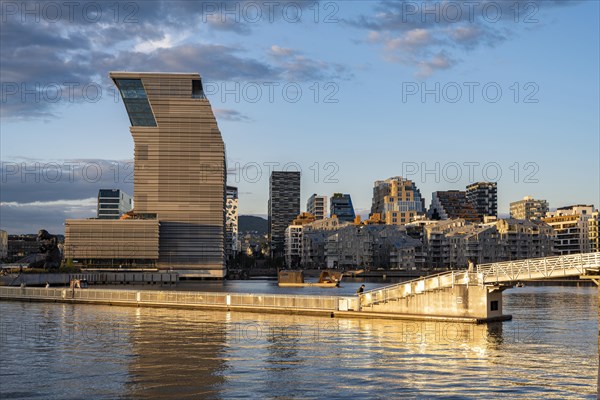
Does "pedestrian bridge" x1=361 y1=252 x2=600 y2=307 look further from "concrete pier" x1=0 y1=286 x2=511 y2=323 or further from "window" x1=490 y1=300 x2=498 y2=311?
"concrete pier" x1=0 y1=286 x2=511 y2=323

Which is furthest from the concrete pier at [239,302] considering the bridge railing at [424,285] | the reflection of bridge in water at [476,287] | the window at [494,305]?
the window at [494,305]

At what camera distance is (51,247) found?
181625mm

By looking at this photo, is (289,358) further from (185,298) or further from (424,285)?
(185,298)

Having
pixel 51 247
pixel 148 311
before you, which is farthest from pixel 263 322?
pixel 51 247

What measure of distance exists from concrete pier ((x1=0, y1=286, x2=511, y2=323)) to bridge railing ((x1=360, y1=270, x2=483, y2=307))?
76cm

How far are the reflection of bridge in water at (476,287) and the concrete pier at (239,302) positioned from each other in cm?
45

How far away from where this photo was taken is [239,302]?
277 ft

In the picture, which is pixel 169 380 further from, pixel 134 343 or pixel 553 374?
pixel 553 374

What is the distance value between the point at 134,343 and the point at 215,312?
1096 inches

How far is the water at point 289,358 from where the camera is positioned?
38312 mm

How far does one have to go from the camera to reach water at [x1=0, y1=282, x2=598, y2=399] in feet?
126

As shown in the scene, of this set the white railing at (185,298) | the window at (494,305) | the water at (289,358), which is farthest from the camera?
the white railing at (185,298)

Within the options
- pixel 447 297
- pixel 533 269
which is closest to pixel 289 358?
pixel 447 297

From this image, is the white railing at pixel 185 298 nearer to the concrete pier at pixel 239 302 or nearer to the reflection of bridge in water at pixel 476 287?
the concrete pier at pixel 239 302
